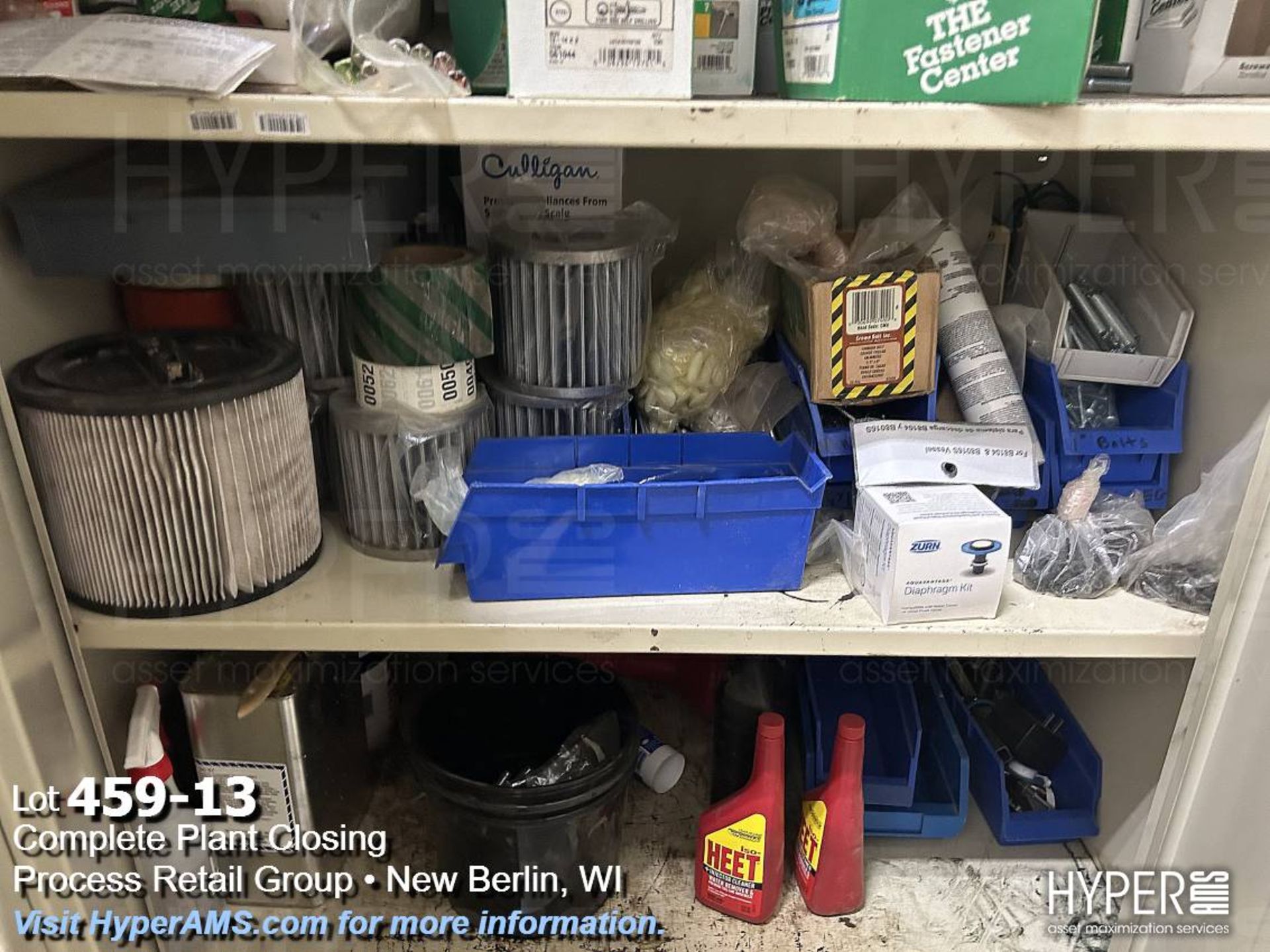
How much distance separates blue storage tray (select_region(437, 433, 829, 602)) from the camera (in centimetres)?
78

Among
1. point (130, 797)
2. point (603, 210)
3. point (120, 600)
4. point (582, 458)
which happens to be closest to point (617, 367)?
point (582, 458)

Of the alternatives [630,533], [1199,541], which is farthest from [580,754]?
[1199,541]

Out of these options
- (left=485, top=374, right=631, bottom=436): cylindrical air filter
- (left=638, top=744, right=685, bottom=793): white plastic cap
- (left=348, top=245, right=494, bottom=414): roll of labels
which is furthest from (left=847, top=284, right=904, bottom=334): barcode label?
(left=638, top=744, right=685, bottom=793): white plastic cap

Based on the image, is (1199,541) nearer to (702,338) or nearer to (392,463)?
(702,338)

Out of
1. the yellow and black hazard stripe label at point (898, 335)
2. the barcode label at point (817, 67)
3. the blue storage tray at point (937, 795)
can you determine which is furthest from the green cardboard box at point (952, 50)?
the blue storage tray at point (937, 795)

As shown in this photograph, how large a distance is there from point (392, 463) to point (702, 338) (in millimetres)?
347

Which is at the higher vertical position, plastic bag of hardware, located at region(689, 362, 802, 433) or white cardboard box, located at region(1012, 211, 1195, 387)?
white cardboard box, located at region(1012, 211, 1195, 387)

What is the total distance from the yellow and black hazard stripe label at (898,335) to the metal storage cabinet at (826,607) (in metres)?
0.12

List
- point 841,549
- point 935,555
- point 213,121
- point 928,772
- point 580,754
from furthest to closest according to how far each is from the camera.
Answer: point 928,772 → point 580,754 → point 841,549 → point 935,555 → point 213,121

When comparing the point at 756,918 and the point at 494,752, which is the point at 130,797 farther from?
the point at 756,918

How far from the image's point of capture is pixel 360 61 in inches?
25.4

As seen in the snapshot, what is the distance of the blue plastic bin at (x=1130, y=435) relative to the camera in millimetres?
890

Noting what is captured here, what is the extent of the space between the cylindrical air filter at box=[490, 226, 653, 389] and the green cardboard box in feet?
0.91

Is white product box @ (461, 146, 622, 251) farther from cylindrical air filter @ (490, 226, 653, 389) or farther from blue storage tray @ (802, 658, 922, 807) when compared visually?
blue storage tray @ (802, 658, 922, 807)
